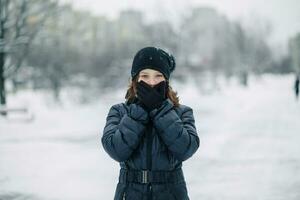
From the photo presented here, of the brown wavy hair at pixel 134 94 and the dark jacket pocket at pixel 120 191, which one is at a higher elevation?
the brown wavy hair at pixel 134 94

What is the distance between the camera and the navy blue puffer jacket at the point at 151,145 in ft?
8.98

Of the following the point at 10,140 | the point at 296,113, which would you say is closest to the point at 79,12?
the point at 296,113

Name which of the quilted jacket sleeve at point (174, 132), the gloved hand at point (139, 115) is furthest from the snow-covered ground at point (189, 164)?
the gloved hand at point (139, 115)


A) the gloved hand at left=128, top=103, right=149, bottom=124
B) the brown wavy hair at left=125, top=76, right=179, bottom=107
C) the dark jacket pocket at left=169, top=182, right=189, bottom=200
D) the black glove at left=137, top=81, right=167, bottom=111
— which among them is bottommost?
the dark jacket pocket at left=169, top=182, right=189, bottom=200

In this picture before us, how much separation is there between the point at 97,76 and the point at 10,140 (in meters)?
34.8

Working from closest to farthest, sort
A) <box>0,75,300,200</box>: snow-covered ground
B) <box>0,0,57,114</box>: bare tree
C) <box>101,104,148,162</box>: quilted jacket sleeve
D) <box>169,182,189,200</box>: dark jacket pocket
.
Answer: <box>101,104,148,162</box>: quilted jacket sleeve, <box>169,182,189,200</box>: dark jacket pocket, <box>0,75,300,200</box>: snow-covered ground, <box>0,0,57,114</box>: bare tree

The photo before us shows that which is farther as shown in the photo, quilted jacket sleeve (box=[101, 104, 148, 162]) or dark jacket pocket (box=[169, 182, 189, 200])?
dark jacket pocket (box=[169, 182, 189, 200])

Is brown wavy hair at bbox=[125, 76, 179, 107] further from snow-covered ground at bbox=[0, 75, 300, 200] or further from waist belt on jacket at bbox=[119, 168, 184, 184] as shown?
snow-covered ground at bbox=[0, 75, 300, 200]

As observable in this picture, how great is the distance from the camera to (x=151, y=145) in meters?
2.80

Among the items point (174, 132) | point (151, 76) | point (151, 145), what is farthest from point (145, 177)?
point (151, 76)

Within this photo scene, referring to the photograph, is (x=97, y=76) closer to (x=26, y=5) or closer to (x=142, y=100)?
(x=26, y=5)

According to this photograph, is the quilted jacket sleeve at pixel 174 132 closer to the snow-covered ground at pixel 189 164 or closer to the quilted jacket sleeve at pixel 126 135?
the quilted jacket sleeve at pixel 126 135

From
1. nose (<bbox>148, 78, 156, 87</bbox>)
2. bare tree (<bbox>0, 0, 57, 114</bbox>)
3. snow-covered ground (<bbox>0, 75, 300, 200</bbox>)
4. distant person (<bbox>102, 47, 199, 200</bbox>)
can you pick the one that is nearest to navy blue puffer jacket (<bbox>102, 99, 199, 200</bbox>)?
distant person (<bbox>102, 47, 199, 200</bbox>)

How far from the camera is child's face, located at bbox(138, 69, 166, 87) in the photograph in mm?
2846
